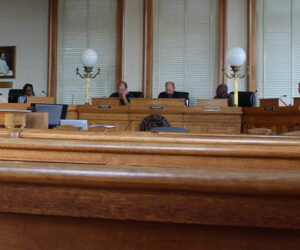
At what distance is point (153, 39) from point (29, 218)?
6.52 meters

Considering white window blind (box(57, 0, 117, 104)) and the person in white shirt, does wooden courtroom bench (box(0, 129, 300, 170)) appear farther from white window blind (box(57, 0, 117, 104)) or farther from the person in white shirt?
the person in white shirt

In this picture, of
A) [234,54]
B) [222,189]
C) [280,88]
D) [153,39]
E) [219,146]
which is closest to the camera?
[222,189]

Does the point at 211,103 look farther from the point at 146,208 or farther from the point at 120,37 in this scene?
the point at 146,208

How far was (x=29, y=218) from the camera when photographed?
20.9 inches

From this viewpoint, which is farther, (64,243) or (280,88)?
(280,88)

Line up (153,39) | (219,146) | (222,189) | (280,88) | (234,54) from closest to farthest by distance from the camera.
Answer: (222,189), (219,146), (234,54), (280,88), (153,39)

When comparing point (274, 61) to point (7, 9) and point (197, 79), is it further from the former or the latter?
point (7, 9)

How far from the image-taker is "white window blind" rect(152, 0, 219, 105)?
658cm

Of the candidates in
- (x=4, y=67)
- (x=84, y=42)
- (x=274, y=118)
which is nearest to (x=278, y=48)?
(x=274, y=118)

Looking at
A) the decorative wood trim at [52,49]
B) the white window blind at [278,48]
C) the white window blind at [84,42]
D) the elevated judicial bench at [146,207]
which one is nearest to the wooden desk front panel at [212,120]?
the white window blind at [278,48]

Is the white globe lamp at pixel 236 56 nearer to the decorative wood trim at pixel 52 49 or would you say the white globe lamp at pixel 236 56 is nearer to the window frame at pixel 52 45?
the window frame at pixel 52 45

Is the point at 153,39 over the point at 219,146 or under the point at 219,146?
over

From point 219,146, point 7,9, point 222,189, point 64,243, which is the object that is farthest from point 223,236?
point 7,9

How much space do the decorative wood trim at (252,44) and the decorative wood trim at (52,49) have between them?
3910mm
